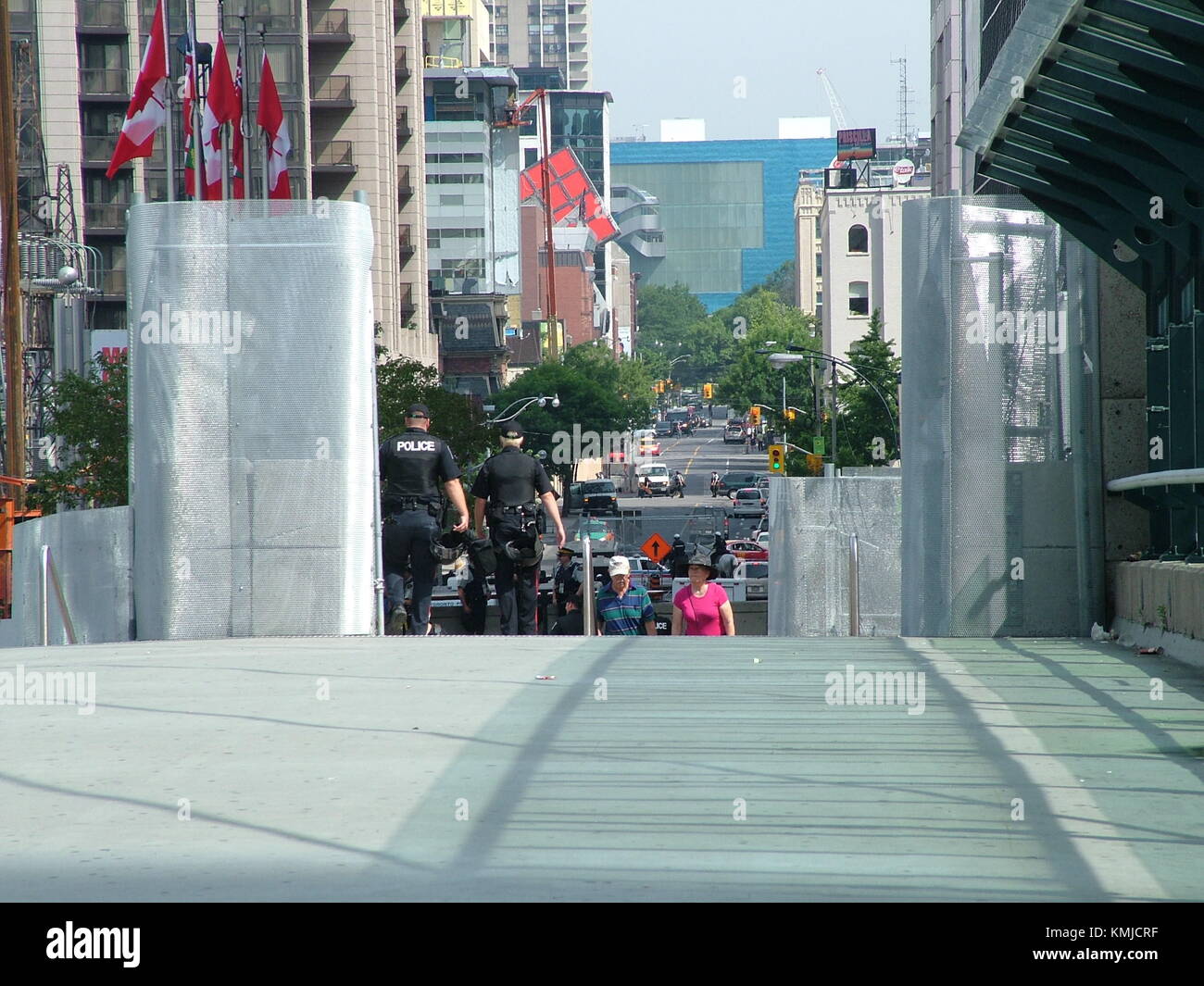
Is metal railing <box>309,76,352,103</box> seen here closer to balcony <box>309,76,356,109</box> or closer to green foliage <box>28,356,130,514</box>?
balcony <box>309,76,356,109</box>

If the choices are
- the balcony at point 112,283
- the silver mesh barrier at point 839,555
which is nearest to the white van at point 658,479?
the balcony at point 112,283

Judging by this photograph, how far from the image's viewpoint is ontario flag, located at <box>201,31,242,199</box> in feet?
97.6

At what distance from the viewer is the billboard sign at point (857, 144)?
480 ft

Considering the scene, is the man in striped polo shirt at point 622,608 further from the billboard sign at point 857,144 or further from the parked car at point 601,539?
the billboard sign at point 857,144

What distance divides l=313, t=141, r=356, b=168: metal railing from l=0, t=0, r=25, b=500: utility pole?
39320mm

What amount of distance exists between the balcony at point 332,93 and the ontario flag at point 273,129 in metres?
37.0

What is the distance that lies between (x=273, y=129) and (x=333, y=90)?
4018cm

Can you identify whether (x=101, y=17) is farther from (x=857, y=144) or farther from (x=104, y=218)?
(x=857, y=144)

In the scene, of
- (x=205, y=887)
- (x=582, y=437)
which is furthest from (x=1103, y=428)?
(x=582, y=437)

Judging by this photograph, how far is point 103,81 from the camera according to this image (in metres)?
68.1

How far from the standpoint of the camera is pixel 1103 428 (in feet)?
38.0

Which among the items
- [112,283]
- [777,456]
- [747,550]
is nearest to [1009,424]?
[777,456]
